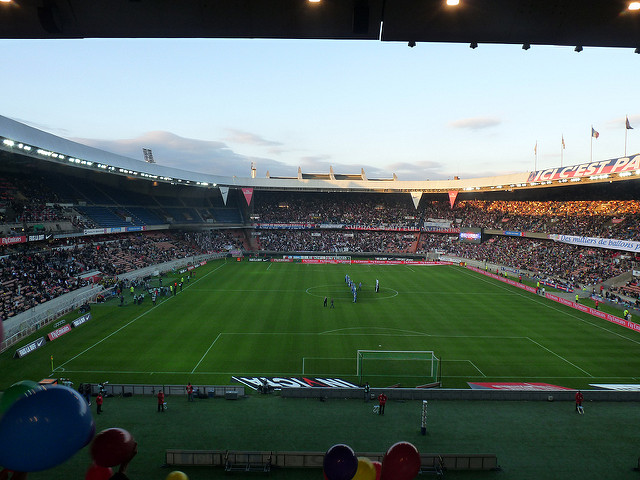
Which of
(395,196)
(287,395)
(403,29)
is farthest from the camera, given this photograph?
(395,196)

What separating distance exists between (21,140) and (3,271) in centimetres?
1036

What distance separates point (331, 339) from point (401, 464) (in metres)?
19.5

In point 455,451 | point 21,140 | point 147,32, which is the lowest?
point 455,451

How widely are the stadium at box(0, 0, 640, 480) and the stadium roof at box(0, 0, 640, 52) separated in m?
0.03

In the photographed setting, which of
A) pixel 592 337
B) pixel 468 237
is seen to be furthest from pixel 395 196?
pixel 592 337

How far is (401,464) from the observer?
4973 millimetres

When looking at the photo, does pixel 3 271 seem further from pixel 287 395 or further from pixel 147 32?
pixel 147 32

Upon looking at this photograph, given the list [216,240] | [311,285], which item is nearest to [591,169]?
[311,285]

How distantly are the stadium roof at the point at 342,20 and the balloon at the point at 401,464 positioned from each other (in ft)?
18.6

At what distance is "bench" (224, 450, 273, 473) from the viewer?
36.0 ft

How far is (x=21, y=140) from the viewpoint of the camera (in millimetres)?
28375

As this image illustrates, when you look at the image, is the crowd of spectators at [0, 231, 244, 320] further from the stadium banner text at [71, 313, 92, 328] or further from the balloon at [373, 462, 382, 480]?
the balloon at [373, 462, 382, 480]

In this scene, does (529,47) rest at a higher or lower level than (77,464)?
higher

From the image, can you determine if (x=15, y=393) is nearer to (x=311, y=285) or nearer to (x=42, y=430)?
(x=42, y=430)
